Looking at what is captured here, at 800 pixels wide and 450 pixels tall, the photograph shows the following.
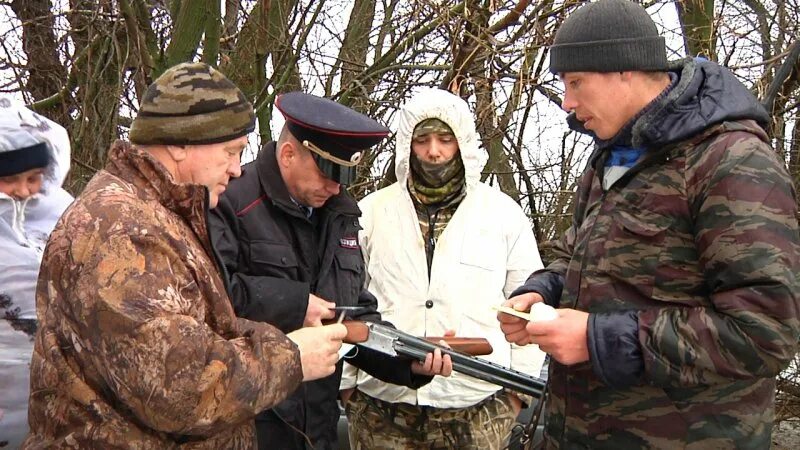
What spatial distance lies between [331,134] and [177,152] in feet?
3.29

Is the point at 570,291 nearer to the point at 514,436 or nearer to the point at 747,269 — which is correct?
the point at 747,269

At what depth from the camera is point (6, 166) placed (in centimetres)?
277

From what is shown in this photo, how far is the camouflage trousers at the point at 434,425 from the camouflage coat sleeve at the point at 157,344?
63.9 inches

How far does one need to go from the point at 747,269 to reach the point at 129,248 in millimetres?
1506

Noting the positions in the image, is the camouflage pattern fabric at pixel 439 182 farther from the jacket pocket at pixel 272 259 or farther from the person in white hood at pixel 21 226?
the person in white hood at pixel 21 226

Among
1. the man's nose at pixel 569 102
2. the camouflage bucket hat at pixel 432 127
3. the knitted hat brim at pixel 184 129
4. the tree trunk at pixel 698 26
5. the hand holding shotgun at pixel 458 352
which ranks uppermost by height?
the tree trunk at pixel 698 26

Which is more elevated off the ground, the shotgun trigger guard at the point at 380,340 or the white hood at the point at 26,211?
the white hood at the point at 26,211

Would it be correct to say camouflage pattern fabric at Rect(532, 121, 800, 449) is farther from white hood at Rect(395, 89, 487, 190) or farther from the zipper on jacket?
white hood at Rect(395, 89, 487, 190)

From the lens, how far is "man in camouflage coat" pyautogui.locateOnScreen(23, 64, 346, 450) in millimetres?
1787

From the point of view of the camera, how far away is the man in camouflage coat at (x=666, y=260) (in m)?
1.99

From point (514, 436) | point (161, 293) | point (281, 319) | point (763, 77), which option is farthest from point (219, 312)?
point (763, 77)

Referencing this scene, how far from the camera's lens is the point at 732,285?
2.01 meters

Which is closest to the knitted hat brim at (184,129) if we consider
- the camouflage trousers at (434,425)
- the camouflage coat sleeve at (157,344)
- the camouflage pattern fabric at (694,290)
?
the camouflage coat sleeve at (157,344)

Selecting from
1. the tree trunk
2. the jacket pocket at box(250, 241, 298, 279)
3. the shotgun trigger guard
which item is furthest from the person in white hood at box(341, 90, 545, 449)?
the tree trunk
